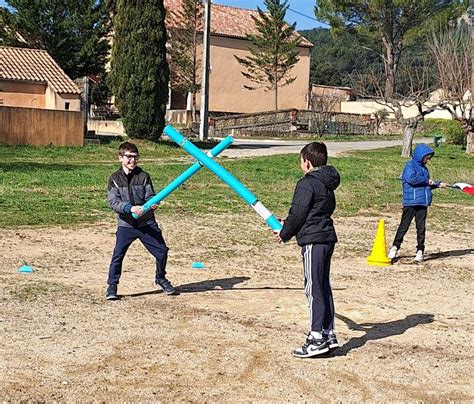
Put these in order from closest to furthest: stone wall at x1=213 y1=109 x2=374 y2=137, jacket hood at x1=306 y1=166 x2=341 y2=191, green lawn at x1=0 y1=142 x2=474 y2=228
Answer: jacket hood at x1=306 y1=166 x2=341 y2=191 < green lawn at x1=0 y1=142 x2=474 y2=228 < stone wall at x1=213 y1=109 x2=374 y2=137

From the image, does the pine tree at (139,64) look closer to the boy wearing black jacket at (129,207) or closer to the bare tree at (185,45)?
the bare tree at (185,45)

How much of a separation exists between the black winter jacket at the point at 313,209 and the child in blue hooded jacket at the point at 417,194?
17.2 ft

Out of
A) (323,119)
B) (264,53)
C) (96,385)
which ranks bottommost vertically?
(96,385)

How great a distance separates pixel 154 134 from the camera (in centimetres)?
3100

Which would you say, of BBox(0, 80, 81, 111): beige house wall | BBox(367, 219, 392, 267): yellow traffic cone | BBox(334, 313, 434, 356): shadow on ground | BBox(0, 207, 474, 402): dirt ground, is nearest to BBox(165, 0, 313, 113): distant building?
BBox(0, 80, 81, 111): beige house wall

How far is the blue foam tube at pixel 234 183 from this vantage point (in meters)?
6.89

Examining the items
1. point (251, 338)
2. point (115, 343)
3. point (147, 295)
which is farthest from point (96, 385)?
point (147, 295)

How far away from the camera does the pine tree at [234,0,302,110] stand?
178 ft

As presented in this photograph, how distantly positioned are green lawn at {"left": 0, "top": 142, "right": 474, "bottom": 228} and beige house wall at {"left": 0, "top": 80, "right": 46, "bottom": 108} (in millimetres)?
5830

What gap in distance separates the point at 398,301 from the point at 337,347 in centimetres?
241

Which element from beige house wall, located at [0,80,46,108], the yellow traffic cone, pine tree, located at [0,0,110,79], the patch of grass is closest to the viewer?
the patch of grass

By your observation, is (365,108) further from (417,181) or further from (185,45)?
(417,181)

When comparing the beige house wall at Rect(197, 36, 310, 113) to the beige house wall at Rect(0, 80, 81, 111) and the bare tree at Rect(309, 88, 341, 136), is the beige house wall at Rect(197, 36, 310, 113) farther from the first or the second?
the beige house wall at Rect(0, 80, 81, 111)

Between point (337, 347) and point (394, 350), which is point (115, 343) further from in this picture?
point (394, 350)
